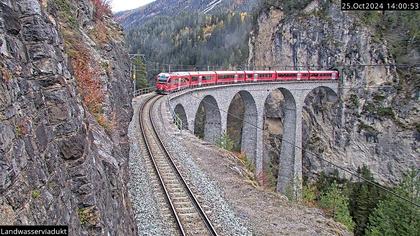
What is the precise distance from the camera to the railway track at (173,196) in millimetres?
11227

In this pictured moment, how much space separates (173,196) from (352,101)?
4268cm

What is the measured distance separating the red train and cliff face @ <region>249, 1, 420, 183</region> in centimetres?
646

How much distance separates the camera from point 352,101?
5056 centimetres

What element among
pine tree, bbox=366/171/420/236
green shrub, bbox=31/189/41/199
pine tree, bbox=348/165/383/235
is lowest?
pine tree, bbox=348/165/383/235

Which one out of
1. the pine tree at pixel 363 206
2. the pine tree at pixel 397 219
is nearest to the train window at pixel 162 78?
the pine tree at pixel 397 219

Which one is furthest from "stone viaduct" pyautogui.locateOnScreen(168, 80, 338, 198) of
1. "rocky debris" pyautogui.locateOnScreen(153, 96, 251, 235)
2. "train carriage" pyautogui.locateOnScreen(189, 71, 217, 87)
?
"rocky debris" pyautogui.locateOnScreen(153, 96, 251, 235)

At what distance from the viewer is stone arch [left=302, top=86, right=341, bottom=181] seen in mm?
51750

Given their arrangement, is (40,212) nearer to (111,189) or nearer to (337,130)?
(111,189)

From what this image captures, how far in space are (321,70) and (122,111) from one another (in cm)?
4286

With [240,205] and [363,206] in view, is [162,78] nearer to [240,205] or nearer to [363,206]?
[363,206]

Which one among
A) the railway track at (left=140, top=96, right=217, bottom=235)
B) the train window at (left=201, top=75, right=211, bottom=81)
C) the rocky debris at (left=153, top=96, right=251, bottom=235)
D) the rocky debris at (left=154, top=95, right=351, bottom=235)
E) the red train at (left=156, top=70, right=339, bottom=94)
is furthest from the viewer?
the train window at (left=201, top=75, right=211, bottom=81)

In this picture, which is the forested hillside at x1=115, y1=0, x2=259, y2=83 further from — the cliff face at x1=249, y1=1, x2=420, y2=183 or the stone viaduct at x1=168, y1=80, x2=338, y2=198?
the stone viaduct at x1=168, y1=80, x2=338, y2=198

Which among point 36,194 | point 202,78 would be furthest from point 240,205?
point 202,78

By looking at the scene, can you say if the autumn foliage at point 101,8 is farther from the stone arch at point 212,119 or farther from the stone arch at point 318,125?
the stone arch at point 318,125
